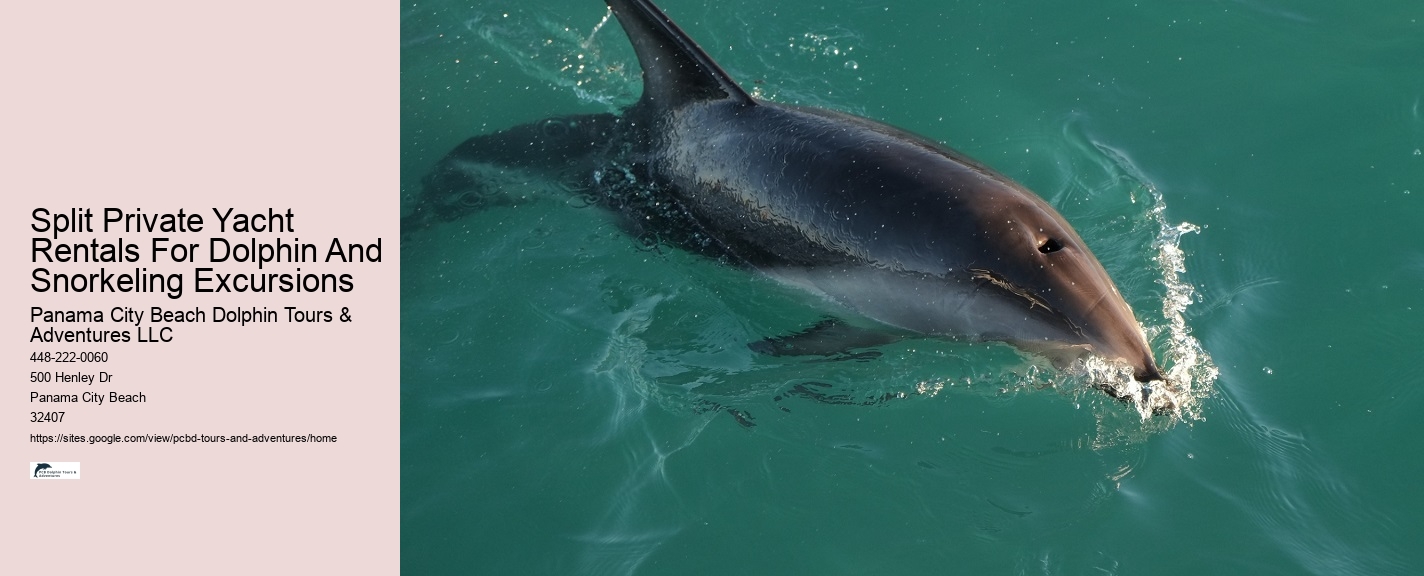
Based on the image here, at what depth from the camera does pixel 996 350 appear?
755 cm

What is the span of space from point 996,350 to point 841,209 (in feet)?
4.56

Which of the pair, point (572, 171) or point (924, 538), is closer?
point (924, 538)

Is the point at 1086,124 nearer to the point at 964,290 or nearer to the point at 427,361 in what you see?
the point at 964,290

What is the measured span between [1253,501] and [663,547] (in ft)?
12.5

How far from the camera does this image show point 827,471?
25.3ft

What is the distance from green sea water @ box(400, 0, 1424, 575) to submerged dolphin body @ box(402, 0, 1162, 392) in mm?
314

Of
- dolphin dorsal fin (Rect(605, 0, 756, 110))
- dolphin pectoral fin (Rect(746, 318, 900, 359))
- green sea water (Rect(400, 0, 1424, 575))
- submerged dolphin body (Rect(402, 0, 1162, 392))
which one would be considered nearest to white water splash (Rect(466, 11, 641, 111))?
green sea water (Rect(400, 0, 1424, 575))

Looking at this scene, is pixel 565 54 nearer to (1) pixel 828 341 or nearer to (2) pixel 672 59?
A: (2) pixel 672 59

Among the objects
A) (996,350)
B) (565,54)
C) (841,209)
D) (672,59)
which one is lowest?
(996,350)

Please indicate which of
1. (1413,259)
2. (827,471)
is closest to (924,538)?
(827,471)

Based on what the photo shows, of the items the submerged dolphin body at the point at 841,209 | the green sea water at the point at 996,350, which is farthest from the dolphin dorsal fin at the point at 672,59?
the green sea water at the point at 996,350

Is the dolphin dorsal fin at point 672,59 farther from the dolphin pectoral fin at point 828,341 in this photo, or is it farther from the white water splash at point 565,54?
the white water splash at point 565,54

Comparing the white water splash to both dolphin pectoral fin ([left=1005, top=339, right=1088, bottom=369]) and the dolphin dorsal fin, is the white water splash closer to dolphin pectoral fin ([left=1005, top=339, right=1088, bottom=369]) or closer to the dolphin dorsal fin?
the dolphin dorsal fin

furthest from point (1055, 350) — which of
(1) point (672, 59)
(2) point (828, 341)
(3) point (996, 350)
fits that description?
(1) point (672, 59)
